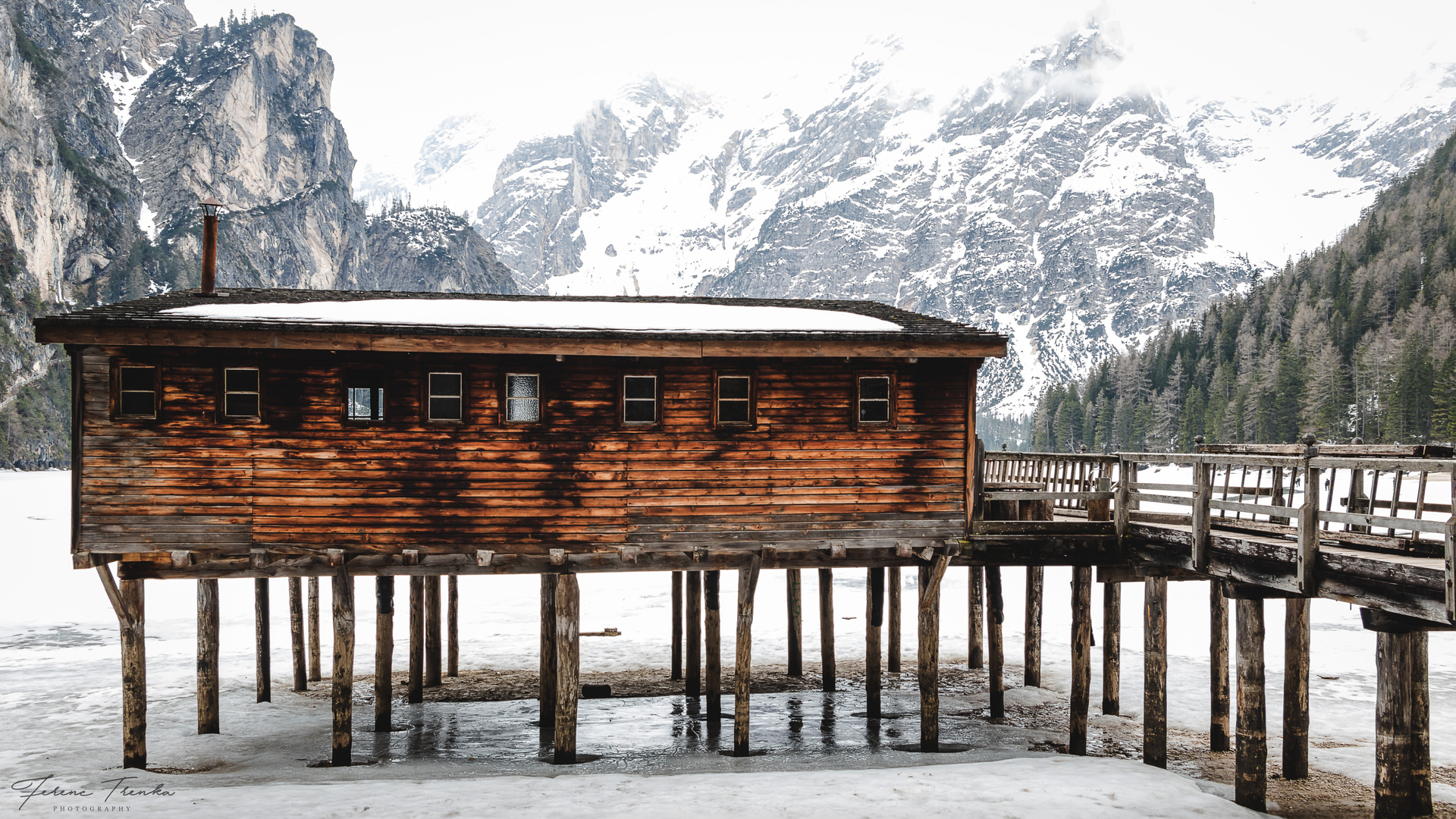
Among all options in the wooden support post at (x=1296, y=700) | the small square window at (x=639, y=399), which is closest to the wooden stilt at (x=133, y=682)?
the small square window at (x=639, y=399)

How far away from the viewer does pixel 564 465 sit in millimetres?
16688

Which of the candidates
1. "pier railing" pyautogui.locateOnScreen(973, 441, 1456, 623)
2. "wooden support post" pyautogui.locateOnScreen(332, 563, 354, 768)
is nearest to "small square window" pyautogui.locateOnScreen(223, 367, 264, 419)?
"wooden support post" pyautogui.locateOnScreen(332, 563, 354, 768)

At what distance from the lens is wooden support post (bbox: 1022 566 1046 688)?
917 inches

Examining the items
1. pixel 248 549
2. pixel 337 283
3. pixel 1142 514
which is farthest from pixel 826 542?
pixel 337 283

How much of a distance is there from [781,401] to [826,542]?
264cm

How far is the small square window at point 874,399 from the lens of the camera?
17297 millimetres

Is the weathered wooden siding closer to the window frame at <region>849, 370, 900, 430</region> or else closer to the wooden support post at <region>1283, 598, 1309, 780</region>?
the window frame at <region>849, 370, 900, 430</region>

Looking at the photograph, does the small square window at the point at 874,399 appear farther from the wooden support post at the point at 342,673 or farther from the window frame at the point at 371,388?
the wooden support post at the point at 342,673

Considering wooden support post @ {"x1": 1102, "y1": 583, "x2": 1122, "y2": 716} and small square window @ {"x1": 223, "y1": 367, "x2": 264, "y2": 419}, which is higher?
small square window @ {"x1": 223, "y1": 367, "x2": 264, "y2": 419}

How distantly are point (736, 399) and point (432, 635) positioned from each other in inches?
474

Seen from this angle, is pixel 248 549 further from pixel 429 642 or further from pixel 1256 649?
pixel 1256 649

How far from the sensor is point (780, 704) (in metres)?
22.4

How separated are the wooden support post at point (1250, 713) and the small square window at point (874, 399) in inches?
253

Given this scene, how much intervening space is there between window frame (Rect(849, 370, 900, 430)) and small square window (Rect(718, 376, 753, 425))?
1858 millimetres
